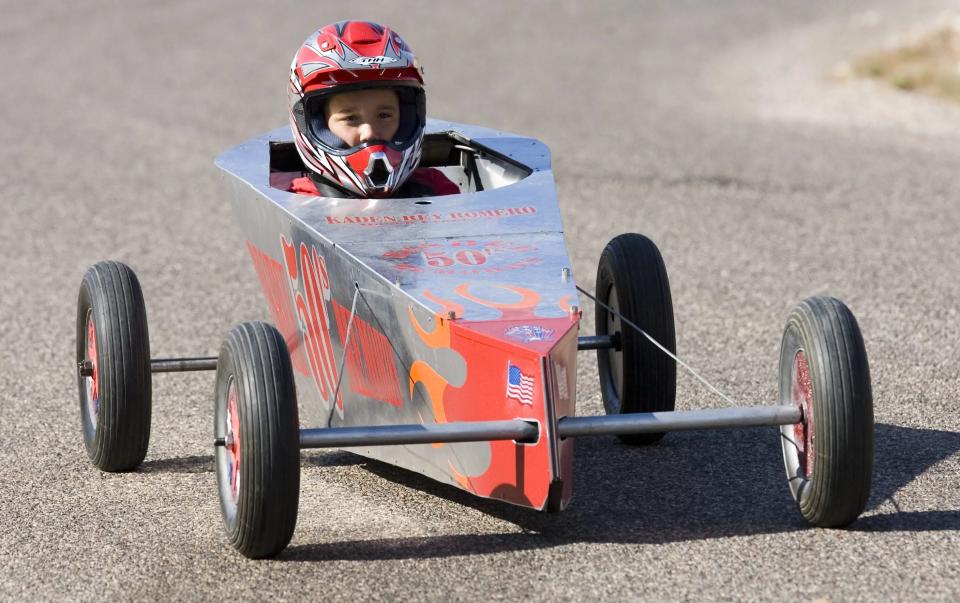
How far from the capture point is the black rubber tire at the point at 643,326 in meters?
5.46

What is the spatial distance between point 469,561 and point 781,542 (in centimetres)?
98

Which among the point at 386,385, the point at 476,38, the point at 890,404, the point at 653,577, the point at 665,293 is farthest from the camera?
the point at 476,38

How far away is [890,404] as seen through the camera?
619cm

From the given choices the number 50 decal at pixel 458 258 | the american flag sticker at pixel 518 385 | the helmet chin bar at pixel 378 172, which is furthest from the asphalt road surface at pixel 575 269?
the helmet chin bar at pixel 378 172

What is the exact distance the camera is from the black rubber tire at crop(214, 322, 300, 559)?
13.9 feet

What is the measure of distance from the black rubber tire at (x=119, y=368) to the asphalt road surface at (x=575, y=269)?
0.15 m

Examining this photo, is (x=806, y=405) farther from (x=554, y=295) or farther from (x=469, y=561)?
(x=469, y=561)

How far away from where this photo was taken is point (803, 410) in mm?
4621

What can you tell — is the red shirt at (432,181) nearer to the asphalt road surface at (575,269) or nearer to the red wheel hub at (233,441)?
the asphalt road surface at (575,269)

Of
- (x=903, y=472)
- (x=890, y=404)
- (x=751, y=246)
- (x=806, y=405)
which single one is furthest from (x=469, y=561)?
(x=751, y=246)

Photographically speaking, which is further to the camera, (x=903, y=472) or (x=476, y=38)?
(x=476, y=38)

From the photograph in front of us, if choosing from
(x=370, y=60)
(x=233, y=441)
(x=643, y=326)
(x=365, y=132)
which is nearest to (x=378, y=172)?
(x=365, y=132)

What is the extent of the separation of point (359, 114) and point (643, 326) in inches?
56.1

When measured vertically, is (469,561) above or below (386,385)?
below
